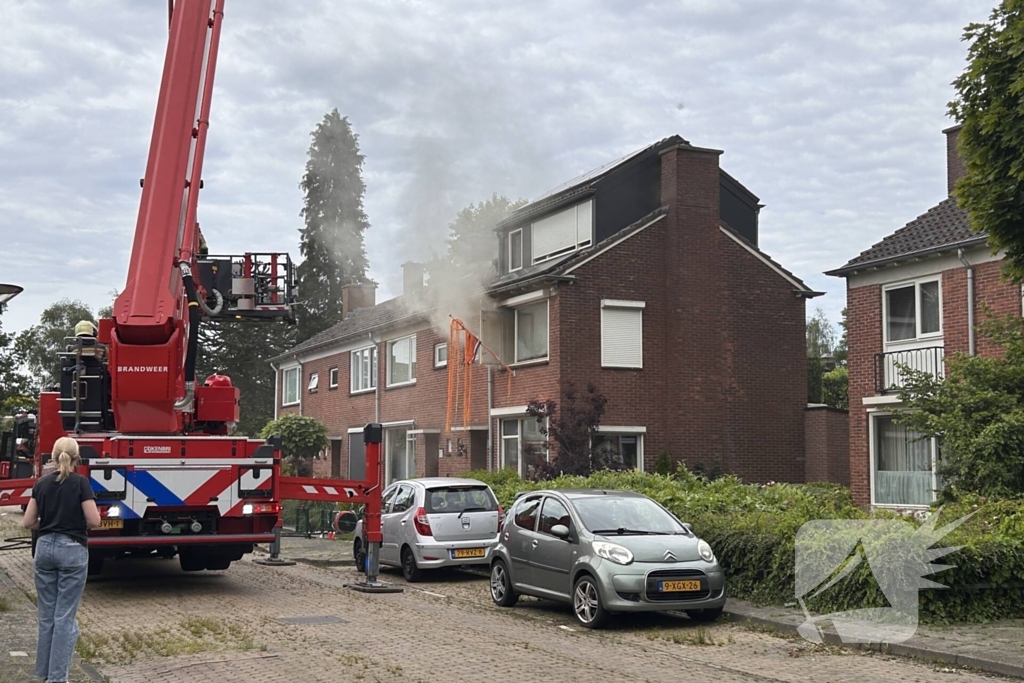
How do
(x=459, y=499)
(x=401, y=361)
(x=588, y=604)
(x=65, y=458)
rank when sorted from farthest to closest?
(x=401, y=361) → (x=459, y=499) → (x=588, y=604) → (x=65, y=458)

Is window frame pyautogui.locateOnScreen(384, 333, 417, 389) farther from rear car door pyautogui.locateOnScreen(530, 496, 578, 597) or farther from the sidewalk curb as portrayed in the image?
the sidewalk curb

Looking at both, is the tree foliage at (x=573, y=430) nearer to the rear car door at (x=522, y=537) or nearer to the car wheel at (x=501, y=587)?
the car wheel at (x=501, y=587)

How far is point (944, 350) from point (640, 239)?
8.09m

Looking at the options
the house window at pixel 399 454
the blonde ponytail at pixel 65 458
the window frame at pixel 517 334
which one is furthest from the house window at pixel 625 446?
the blonde ponytail at pixel 65 458

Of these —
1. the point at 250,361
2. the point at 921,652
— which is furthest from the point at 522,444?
the point at 250,361

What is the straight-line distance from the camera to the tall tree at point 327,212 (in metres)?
46.7

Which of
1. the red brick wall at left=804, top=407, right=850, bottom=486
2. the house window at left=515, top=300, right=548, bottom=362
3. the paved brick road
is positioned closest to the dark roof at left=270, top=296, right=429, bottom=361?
the house window at left=515, top=300, right=548, bottom=362

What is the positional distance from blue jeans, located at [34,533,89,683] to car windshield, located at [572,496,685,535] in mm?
6067

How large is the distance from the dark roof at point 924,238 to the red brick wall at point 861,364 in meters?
0.64

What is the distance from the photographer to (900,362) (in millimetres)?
22719

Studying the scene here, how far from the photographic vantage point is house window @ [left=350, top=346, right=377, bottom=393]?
124 feet

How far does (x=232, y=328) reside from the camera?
200 feet

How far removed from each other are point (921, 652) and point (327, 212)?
4756 cm

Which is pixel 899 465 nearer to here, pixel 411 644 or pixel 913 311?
pixel 913 311
